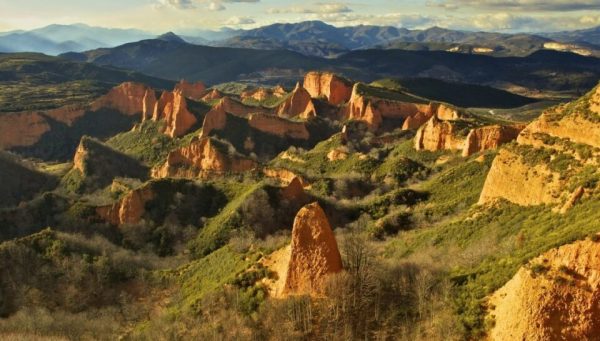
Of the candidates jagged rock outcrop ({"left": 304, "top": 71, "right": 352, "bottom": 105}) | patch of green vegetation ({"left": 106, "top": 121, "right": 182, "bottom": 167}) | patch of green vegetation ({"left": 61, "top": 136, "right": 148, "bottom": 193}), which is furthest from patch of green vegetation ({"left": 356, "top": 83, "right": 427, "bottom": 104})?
patch of green vegetation ({"left": 61, "top": 136, "right": 148, "bottom": 193})

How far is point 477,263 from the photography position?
3153 cm

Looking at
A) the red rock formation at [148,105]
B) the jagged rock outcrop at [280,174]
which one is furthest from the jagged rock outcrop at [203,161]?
the red rock formation at [148,105]

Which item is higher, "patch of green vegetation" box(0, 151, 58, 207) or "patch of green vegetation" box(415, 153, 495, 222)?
"patch of green vegetation" box(415, 153, 495, 222)

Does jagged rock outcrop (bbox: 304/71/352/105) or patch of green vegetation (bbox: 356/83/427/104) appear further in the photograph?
jagged rock outcrop (bbox: 304/71/352/105)

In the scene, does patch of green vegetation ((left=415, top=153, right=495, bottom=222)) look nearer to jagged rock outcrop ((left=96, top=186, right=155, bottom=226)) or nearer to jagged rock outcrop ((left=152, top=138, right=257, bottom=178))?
jagged rock outcrop ((left=96, top=186, right=155, bottom=226))

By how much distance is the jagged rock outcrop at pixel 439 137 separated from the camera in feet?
248

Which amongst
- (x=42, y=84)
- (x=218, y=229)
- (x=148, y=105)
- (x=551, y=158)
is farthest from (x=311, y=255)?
(x=42, y=84)

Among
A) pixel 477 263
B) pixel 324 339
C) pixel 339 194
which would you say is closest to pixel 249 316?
pixel 324 339

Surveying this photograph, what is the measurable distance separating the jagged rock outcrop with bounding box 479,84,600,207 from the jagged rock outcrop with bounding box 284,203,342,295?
1436 centimetres

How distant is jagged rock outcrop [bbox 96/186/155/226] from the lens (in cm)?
5794

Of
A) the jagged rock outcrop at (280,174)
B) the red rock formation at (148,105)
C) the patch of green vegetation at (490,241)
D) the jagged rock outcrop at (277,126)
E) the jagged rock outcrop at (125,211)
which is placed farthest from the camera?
the red rock formation at (148,105)

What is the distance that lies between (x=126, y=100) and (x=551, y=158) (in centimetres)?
10174

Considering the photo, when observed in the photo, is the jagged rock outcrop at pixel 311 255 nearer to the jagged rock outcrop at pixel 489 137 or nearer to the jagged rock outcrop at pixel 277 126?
the jagged rock outcrop at pixel 489 137

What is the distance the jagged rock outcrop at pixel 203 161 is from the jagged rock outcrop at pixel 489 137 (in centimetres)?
2969
